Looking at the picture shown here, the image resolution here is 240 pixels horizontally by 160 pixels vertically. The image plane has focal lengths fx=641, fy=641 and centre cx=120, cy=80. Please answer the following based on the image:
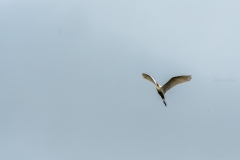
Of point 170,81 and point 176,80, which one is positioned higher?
point 170,81

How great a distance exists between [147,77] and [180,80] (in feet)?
9.30

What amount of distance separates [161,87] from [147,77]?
5.34 feet

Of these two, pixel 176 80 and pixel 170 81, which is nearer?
pixel 176 80

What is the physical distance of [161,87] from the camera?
51500 millimetres

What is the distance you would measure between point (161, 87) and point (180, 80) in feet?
8.50

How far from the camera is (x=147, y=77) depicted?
166 feet

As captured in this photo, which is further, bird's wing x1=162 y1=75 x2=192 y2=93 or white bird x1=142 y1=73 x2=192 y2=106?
white bird x1=142 y1=73 x2=192 y2=106

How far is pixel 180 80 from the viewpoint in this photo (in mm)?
49344

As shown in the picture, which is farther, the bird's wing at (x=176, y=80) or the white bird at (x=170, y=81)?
the white bird at (x=170, y=81)
